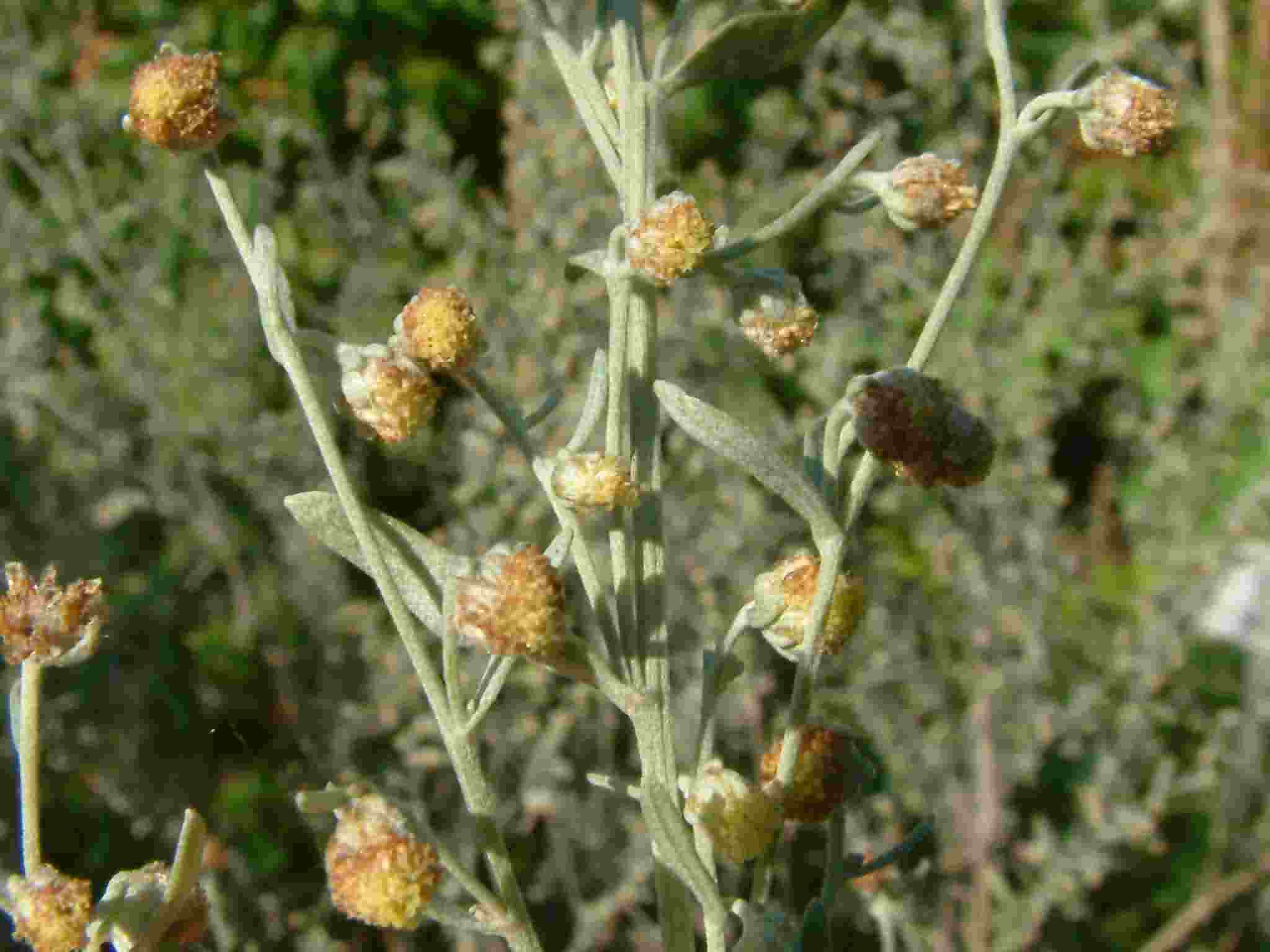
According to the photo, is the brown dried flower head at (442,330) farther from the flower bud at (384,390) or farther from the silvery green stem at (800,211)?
the silvery green stem at (800,211)

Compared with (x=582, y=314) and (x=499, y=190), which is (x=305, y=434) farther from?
(x=499, y=190)

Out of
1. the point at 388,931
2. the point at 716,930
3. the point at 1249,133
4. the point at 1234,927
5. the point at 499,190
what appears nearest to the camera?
the point at 716,930

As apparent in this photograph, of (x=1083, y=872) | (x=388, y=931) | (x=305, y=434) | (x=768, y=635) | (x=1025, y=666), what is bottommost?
(x=1083, y=872)

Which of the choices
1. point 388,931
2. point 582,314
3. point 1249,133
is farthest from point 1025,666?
point 1249,133

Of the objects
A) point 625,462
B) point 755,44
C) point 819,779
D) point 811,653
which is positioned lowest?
point 819,779

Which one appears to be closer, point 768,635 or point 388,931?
point 768,635

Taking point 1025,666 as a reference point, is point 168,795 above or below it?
above

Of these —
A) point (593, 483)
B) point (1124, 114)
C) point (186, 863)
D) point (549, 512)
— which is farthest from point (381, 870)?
point (549, 512)

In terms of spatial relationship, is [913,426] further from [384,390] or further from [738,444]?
[384,390]
